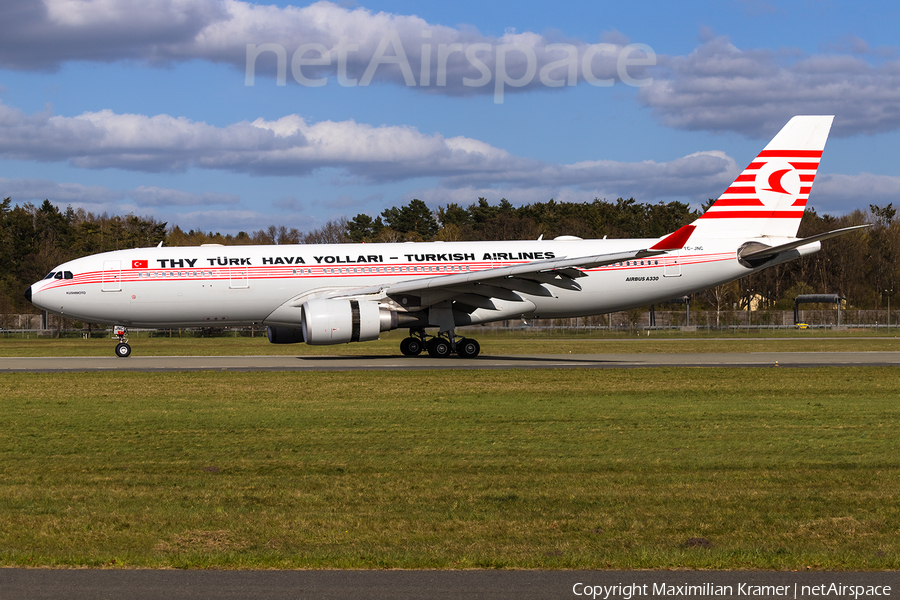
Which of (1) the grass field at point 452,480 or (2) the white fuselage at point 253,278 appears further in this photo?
(2) the white fuselage at point 253,278

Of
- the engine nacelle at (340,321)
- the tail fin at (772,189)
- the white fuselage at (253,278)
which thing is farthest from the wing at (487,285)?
the tail fin at (772,189)

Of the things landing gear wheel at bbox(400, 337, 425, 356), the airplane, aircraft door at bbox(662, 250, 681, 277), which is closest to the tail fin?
the airplane

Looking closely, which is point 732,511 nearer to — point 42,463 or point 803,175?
point 42,463

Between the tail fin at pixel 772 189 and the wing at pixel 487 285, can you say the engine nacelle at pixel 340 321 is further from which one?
the tail fin at pixel 772 189

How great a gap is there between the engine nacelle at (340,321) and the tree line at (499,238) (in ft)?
169

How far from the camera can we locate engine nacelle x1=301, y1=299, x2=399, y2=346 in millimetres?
24578

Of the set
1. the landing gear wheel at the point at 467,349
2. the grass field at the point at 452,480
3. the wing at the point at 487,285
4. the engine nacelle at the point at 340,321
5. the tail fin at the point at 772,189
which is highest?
the tail fin at the point at 772,189

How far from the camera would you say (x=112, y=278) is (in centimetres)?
2764

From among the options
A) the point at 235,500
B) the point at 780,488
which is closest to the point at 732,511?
the point at 780,488

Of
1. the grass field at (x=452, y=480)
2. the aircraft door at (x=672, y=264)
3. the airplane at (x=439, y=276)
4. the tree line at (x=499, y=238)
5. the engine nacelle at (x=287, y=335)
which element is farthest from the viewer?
the tree line at (x=499, y=238)

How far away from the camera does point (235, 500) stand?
7.97 m

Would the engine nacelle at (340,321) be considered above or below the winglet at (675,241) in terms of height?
below

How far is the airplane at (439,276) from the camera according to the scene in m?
26.4

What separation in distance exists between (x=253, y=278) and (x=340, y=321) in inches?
176
